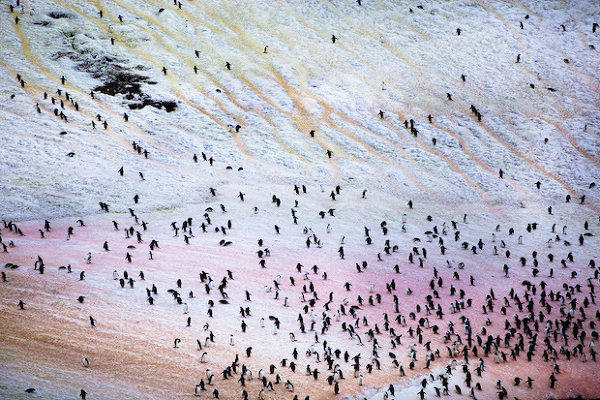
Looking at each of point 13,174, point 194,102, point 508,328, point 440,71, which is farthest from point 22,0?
point 508,328

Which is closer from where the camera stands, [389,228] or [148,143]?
[389,228]

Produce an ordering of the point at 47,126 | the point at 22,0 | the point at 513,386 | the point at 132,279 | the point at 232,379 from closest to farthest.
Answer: the point at 232,379
the point at 513,386
the point at 132,279
the point at 47,126
the point at 22,0

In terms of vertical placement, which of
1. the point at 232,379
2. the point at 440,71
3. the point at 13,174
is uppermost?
the point at 440,71

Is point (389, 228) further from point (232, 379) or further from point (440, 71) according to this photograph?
point (440, 71)

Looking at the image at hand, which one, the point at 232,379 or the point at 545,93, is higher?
the point at 545,93

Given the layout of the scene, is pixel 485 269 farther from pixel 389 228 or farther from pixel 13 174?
pixel 13 174

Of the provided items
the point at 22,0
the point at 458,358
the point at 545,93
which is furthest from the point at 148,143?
the point at 545,93

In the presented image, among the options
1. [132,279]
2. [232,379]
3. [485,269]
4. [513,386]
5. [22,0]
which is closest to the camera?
[232,379]
